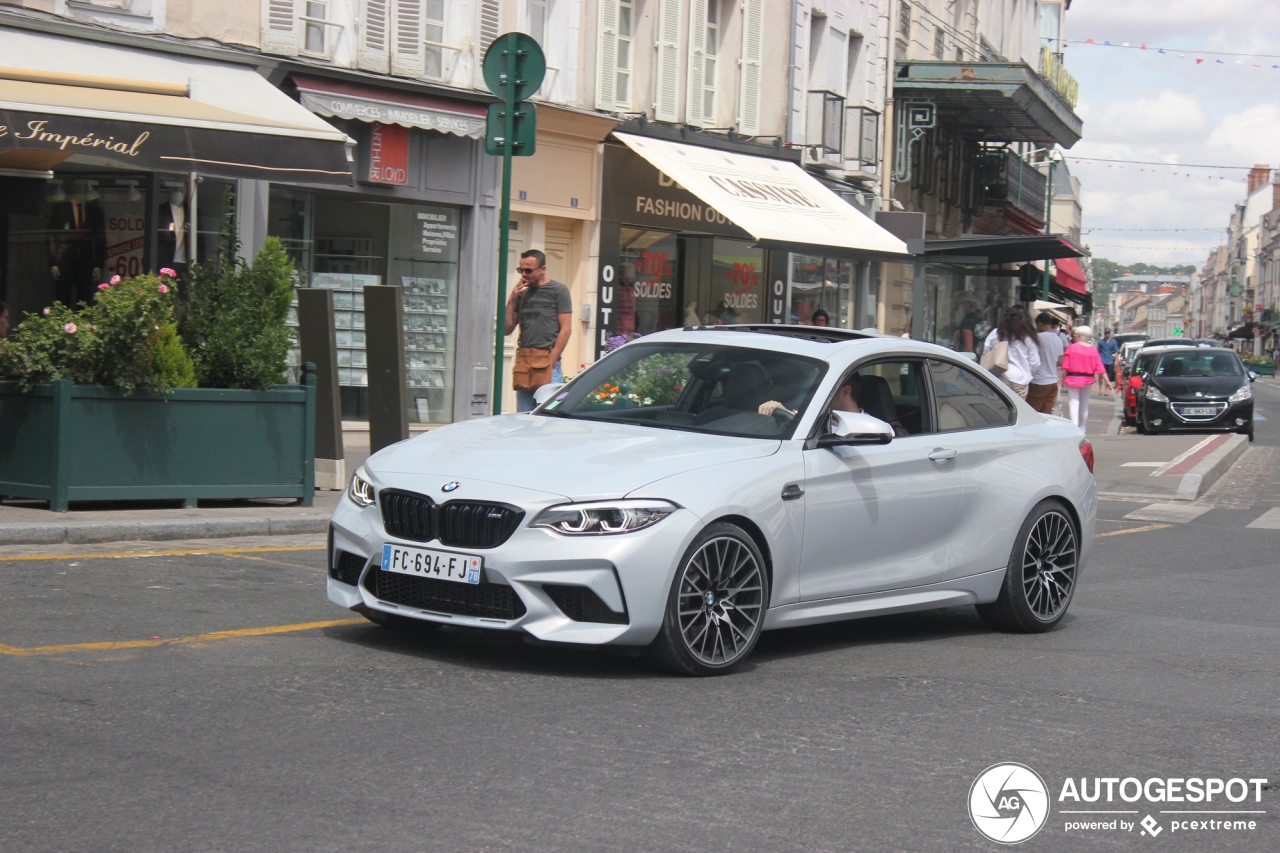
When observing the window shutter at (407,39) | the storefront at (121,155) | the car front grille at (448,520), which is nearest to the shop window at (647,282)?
the window shutter at (407,39)

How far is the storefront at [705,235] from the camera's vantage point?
2250cm

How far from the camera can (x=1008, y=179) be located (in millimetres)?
42781

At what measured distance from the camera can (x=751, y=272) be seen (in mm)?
27594

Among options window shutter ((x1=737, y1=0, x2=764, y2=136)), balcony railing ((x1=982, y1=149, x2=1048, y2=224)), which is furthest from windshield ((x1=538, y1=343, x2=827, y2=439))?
balcony railing ((x1=982, y1=149, x2=1048, y2=224))

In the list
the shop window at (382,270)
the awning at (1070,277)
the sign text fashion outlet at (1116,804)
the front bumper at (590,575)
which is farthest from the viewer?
the awning at (1070,277)

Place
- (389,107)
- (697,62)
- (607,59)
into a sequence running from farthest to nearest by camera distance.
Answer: (697,62) < (607,59) < (389,107)

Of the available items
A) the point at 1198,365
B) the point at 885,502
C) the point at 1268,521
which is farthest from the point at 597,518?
the point at 1198,365

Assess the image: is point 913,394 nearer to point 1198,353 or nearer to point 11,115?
point 11,115

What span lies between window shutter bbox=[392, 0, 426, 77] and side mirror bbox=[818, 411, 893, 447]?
12.8 m

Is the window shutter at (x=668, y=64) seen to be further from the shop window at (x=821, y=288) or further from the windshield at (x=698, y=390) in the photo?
the windshield at (x=698, y=390)

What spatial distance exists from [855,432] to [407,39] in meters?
13.3

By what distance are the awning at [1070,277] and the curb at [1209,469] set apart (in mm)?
30432

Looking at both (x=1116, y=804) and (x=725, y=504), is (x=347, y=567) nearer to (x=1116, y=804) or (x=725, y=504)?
(x=725, y=504)

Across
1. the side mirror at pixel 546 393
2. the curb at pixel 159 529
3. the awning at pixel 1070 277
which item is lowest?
the curb at pixel 159 529
